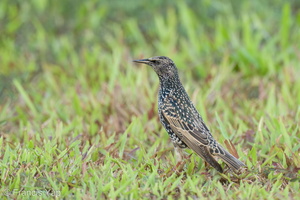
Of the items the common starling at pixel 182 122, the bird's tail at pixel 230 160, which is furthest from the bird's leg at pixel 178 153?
the bird's tail at pixel 230 160

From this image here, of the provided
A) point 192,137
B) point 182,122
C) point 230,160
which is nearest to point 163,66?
point 182,122

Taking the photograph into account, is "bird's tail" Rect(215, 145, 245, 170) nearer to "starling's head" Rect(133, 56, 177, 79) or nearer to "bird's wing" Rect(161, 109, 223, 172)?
"bird's wing" Rect(161, 109, 223, 172)

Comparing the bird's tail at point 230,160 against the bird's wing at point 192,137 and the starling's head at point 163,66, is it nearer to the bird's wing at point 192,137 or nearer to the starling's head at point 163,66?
the bird's wing at point 192,137

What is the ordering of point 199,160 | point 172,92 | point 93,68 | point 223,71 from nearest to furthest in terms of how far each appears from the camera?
point 199,160, point 172,92, point 223,71, point 93,68

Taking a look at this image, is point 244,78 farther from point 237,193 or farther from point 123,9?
point 237,193

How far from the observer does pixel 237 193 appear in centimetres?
443

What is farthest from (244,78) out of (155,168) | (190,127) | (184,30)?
(155,168)

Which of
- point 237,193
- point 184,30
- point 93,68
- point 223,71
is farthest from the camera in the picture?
point 184,30

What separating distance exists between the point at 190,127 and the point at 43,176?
53.4 inches

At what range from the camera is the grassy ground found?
4.67 metres

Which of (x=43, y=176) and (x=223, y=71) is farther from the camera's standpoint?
(x=223, y=71)

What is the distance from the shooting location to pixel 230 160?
15.8 feet

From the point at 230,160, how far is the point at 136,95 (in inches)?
89.1

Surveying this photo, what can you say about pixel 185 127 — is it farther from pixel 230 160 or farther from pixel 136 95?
pixel 136 95
